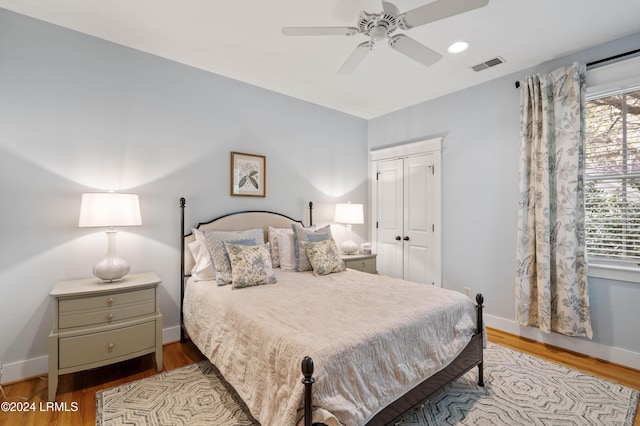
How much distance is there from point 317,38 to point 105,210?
7.38 feet

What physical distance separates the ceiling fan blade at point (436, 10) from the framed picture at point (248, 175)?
2.16 metres

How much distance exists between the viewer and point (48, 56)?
95.7 inches

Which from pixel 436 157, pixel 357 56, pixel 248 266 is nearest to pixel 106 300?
pixel 248 266

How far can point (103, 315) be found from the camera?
2232mm

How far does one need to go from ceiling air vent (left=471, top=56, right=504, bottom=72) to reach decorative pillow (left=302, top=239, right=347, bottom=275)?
2435 mm

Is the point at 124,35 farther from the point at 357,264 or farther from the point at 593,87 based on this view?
the point at 593,87

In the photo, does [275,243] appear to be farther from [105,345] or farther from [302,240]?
[105,345]

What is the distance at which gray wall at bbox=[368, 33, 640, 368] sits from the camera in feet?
8.82

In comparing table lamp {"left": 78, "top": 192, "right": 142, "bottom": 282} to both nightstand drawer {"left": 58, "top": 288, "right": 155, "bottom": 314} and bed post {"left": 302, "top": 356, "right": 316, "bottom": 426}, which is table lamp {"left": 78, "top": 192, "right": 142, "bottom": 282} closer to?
nightstand drawer {"left": 58, "top": 288, "right": 155, "bottom": 314}

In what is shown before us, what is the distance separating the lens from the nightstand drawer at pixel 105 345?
6.89 ft

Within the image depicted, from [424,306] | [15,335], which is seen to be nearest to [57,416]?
[15,335]

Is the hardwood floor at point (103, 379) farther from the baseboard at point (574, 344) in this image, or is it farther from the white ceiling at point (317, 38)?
the white ceiling at point (317, 38)

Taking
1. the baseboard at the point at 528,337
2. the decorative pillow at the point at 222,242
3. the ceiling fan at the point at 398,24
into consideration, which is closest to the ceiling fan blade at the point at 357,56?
the ceiling fan at the point at 398,24

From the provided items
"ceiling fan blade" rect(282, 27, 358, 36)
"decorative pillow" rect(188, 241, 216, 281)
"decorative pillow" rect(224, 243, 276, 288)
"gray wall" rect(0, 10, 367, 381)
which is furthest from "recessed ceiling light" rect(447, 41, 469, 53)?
"decorative pillow" rect(188, 241, 216, 281)
